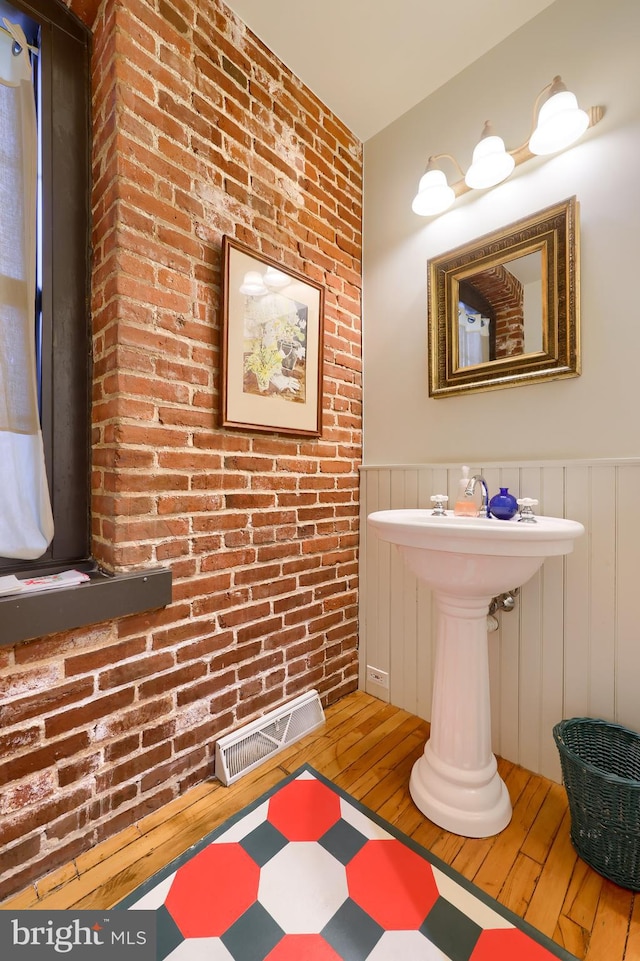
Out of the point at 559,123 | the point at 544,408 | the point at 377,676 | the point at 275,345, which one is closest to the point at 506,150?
the point at 559,123

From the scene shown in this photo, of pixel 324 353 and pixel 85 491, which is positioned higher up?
pixel 324 353

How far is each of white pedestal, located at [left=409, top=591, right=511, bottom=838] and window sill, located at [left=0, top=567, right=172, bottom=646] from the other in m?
0.84

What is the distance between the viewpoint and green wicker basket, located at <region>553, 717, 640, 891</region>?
978mm

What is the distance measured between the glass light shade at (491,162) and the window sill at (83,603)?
5.47 feet

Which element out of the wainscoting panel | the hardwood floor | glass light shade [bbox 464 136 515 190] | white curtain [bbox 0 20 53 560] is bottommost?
the hardwood floor

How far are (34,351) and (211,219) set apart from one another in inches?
27.3

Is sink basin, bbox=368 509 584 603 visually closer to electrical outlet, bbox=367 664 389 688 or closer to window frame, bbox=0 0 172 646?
window frame, bbox=0 0 172 646

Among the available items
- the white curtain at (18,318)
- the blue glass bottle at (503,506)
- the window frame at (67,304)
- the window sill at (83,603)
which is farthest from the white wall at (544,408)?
the white curtain at (18,318)

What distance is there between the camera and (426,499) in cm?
167

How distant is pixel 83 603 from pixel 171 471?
1.39 ft

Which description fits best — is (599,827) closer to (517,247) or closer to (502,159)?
(517,247)

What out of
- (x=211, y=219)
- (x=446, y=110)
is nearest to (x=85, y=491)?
(x=211, y=219)

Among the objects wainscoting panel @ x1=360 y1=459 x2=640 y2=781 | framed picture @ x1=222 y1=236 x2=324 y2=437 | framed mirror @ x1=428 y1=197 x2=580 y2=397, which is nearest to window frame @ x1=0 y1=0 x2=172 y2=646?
framed picture @ x1=222 y1=236 x2=324 y2=437

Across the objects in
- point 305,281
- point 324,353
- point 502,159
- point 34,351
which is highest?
point 502,159
